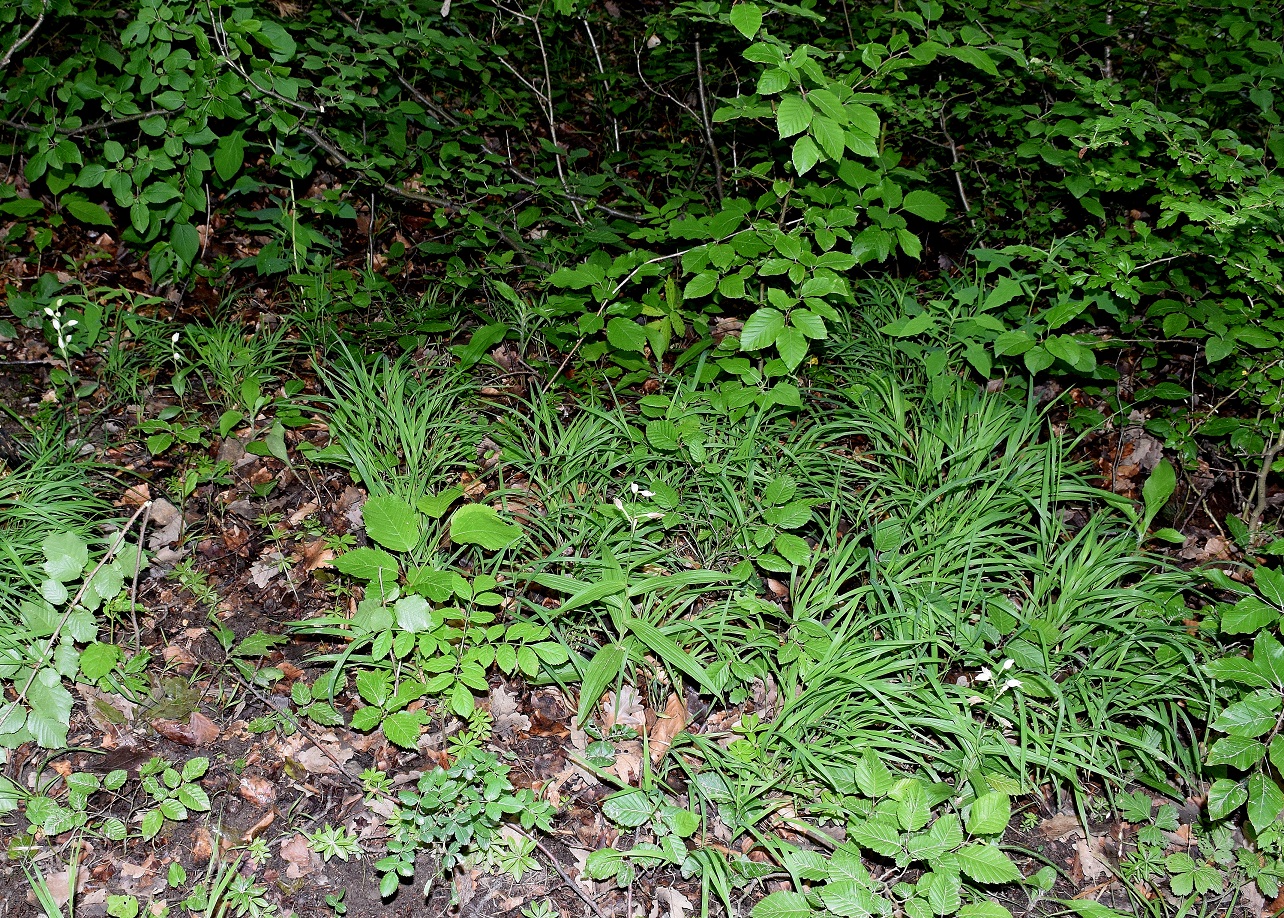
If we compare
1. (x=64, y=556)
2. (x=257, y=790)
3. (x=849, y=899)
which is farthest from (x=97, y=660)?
(x=849, y=899)

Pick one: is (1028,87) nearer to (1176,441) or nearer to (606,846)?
(1176,441)

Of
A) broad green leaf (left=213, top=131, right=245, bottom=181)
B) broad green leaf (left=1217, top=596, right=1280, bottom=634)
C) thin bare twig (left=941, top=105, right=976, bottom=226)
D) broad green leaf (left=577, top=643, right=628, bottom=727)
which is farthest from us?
thin bare twig (left=941, top=105, right=976, bottom=226)

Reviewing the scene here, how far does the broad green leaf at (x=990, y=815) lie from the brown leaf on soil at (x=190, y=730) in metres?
1.84

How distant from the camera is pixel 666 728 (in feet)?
7.54

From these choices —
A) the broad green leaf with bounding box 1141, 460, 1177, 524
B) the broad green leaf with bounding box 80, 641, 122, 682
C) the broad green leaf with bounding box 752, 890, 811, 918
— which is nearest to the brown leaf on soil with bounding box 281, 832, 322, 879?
the broad green leaf with bounding box 80, 641, 122, 682

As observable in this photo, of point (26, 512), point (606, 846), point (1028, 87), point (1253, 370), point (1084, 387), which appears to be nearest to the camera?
point (606, 846)

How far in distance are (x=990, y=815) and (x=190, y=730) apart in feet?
6.33

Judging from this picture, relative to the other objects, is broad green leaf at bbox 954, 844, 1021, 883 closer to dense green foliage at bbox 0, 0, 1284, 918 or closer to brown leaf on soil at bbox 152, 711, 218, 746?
dense green foliage at bbox 0, 0, 1284, 918

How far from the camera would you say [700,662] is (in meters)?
2.38

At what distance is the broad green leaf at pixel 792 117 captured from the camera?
84.3 inches

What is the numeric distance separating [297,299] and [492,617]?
→ 1.99m

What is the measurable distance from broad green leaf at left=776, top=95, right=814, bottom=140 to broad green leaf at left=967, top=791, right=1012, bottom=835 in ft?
5.22

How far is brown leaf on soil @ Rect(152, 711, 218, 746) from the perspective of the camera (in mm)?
2197

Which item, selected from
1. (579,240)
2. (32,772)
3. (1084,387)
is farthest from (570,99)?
(32,772)
